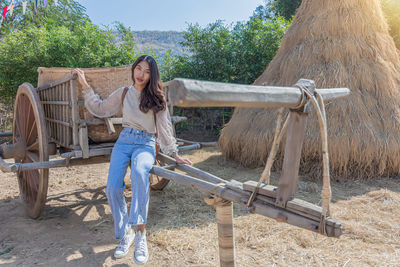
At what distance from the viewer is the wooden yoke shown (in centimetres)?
133

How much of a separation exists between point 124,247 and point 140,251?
256 millimetres

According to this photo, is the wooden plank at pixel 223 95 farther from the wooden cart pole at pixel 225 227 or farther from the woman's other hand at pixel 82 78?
the woman's other hand at pixel 82 78

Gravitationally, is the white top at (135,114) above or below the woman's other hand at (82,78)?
below

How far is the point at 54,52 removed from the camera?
657cm

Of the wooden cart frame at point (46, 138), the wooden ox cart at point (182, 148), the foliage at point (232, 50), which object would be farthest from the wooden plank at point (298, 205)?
the foliage at point (232, 50)

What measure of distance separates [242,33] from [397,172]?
5154mm

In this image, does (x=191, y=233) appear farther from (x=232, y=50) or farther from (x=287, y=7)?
(x=287, y=7)

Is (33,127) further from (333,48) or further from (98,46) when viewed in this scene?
(333,48)

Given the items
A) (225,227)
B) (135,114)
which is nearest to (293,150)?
(225,227)

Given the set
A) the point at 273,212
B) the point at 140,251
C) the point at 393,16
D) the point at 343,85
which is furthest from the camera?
the point at 393,16

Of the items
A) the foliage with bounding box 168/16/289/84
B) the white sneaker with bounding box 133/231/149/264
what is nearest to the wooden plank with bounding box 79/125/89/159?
the white sneaker with bounding box 133/231/149/264

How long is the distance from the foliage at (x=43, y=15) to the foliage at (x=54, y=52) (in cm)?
541

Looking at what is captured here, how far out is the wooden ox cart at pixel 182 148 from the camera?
106cm

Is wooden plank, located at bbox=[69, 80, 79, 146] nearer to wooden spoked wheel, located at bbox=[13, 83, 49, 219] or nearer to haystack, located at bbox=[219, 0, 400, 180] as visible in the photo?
wooden spoked wheel, located at bbox=[13, 83, 49, 219]
